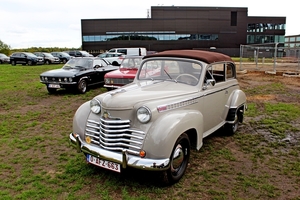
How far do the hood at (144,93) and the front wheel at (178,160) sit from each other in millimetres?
690

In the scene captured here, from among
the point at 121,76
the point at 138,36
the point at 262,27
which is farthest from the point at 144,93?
the point at 262,27

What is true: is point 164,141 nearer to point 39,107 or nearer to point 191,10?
point 39,107

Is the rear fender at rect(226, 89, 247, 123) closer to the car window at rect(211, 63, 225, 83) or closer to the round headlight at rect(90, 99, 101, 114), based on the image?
the car window at rect(211, 63, 225, 83)

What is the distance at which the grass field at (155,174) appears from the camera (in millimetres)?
3385

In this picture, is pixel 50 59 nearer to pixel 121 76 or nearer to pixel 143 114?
pixel 121 76

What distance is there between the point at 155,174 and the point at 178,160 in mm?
385

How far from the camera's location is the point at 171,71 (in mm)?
4613

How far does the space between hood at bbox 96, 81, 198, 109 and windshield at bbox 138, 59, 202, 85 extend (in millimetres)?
155

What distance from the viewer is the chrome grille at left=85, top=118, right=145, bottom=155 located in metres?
3.22

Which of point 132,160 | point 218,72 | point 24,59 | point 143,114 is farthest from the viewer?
point 24,59

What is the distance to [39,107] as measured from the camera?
8500 mm

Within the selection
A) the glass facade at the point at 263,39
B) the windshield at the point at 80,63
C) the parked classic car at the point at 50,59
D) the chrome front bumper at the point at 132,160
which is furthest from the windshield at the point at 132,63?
the glass facade at the point at 263,39

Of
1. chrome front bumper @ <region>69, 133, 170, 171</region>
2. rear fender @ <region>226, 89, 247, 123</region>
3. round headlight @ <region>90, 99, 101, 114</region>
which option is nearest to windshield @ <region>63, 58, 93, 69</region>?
rear fender @ <region>226, 89, 247, 123</region>

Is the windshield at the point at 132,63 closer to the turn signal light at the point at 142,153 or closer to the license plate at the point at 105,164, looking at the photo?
the license plate at the point at 105,164
